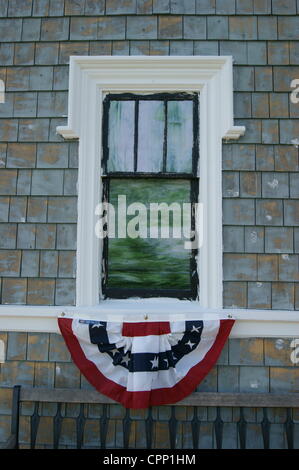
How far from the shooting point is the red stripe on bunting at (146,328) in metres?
2.88

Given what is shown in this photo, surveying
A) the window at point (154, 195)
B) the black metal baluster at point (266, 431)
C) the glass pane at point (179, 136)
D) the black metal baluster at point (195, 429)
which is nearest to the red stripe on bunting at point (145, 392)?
the black metal baluster at point (195, 429)

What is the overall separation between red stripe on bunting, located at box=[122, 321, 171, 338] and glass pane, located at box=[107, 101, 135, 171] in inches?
45.7

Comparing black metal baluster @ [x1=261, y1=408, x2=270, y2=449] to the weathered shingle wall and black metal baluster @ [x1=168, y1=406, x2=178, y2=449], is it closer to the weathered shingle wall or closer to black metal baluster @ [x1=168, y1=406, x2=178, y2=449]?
the weathered shingle wall

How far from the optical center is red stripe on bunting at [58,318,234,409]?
111 inches

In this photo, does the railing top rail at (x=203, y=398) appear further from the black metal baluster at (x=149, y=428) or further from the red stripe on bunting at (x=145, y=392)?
the black metal baluster at (x=149, y=428)

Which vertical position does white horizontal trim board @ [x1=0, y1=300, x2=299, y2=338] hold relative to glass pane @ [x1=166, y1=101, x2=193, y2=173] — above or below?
below

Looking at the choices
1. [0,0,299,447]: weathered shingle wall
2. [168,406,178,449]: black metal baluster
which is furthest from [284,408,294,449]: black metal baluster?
[168,406,178,449]: black metal baluster

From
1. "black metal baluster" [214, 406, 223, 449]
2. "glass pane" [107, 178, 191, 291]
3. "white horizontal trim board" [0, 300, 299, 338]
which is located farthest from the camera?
"glass pane" [107, 178, 191, 291]

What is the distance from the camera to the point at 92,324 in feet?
9.53

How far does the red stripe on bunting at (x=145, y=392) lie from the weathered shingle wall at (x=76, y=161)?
0.12 meters

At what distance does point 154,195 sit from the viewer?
314cm

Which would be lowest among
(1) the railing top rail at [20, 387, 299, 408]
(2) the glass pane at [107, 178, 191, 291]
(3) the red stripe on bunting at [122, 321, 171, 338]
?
(1) the railing top rail at [20, 387, 299, 408]

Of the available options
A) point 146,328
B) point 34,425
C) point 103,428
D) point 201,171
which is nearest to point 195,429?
point 103,428
